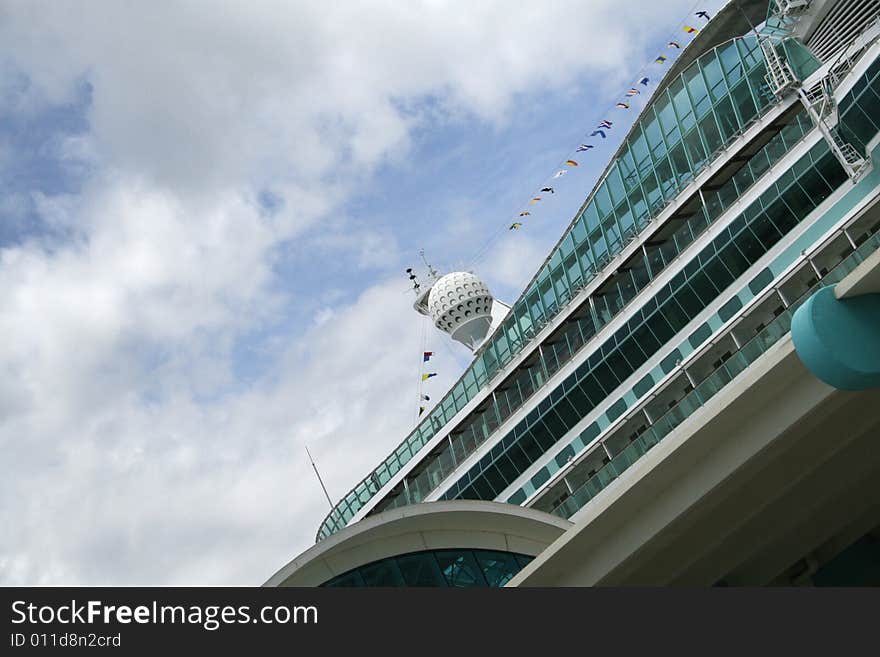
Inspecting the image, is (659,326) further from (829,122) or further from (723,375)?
(723,375)

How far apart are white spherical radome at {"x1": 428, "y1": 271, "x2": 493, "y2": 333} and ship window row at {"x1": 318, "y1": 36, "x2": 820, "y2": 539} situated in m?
11.9

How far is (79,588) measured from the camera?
7.43 meters

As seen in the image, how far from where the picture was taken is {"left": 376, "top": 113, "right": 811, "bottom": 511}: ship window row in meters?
32.8

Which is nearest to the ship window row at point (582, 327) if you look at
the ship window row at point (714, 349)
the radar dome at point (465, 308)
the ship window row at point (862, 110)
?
the ship window row at point (862, 110)

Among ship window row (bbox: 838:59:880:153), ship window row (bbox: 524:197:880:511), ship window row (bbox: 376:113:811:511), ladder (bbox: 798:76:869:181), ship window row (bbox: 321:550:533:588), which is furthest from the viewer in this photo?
ship window row (bbox: 376:113:811:511)

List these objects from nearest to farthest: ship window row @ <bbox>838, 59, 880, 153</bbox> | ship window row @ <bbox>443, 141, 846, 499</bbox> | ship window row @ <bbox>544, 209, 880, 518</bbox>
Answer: ship window row @ <bbox>544, 209, 880, 518</bbox>, ship window row @ <bbox>838, 59, 880, 153</bbox>, ship window row @ <bbox>443, 141, 846, 499</bbox>

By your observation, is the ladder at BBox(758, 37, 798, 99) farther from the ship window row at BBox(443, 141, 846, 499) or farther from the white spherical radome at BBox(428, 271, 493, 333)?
the white spherical radome at BBox(428, 271, 493, 333)

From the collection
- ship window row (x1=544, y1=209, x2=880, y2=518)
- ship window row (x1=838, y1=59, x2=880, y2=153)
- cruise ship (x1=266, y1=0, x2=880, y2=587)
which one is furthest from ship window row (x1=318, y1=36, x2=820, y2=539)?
ship window row (x1=544, y1=209, x2=880, y2=518)

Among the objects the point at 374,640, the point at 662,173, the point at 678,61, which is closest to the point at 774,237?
Result: the point at 662,173

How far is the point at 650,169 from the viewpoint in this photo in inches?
1451

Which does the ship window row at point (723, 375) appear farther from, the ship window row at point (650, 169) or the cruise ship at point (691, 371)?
the ship window row at point (650, 169)

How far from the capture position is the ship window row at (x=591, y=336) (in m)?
32.8

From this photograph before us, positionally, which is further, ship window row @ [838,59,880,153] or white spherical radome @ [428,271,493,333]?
white spherical radome @ [428,271,493,333]

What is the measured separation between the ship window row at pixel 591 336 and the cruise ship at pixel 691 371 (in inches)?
3.9
